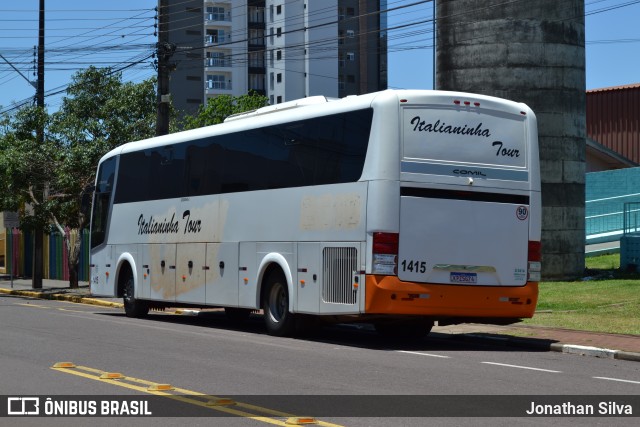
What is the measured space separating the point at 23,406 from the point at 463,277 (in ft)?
28.8

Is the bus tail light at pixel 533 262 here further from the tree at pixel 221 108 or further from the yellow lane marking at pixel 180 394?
the tree at pixel 221 108

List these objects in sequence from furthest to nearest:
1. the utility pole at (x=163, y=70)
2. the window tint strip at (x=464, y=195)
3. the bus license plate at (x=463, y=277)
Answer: the utility pole at (x=163, y=70) < the bus license plate at (x=463, y=277) < the window tint strip at (x=464, y=195)

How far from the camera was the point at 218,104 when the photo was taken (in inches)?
3012

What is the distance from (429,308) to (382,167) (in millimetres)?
2326

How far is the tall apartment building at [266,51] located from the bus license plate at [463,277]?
277 ft

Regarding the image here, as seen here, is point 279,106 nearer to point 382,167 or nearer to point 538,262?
point 382,167

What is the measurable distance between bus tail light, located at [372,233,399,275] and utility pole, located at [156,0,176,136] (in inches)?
554

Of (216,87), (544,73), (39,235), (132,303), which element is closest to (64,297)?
(39,235)

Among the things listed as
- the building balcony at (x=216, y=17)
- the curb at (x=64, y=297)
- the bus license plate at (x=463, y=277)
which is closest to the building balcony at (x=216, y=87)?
the building balcony at (x=216, y=17)

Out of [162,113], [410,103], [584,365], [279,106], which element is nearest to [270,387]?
[584,365]

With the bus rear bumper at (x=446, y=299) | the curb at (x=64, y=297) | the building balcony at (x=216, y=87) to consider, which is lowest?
the curb at (x=64, y=297)

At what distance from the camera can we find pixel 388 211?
56.9ft

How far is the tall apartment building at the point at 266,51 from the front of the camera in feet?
336

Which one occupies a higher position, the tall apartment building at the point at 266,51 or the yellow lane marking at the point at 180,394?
the tall apartment building at the point at 266,51
